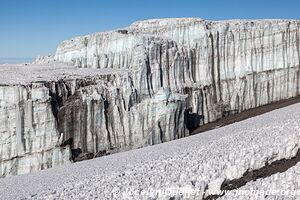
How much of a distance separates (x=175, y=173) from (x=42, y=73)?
15.9 metres

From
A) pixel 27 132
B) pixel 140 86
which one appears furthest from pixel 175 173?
pixel 140 86

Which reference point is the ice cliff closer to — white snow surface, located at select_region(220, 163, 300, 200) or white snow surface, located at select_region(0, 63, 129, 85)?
white snow surface, located at select_region(0, 63, 129, 85)

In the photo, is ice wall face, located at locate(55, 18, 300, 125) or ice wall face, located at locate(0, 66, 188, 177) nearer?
ice wall face, located at locate(0, 66, 188, 177)

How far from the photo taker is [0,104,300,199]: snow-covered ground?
634 inches

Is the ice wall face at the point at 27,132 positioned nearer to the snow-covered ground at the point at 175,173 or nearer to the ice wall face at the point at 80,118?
the ice wall face at the point at 80,118

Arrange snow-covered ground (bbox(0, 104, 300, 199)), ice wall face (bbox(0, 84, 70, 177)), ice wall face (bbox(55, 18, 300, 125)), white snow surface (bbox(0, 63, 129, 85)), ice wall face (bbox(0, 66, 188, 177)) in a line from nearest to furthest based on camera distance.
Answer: snow-covered ground (bbox(0, 104, 300, 199)) → ice wall face (bbox(0, 84, 70, 177)) → ice wall face (bbox(0, 66, 188, 177)) → white snow surface (bbox(0, 63, 129, 85)) → ice wall face (bbox(55, 18, 300, 125))

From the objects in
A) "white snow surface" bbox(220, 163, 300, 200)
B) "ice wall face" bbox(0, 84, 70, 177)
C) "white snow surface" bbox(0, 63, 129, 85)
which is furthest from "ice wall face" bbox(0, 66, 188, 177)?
"white snow surface" bbox(220, 163, 300, 200)

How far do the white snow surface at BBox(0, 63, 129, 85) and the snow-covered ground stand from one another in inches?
313

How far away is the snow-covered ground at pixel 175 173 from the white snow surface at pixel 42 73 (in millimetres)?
7948

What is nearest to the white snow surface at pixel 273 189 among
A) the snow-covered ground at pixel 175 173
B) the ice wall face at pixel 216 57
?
the snow-covered ground at pixel 175 173

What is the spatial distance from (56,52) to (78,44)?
280 centimetres

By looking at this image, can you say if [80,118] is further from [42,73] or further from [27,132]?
[42,73]

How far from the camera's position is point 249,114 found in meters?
35.2

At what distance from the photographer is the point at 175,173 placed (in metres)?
17.5
